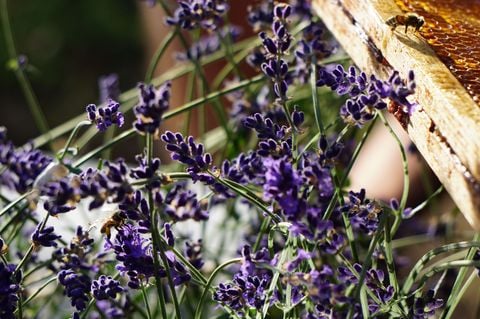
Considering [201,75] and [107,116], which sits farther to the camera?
[201,75]

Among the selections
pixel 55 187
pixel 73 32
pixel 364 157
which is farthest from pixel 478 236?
pixel 73 32

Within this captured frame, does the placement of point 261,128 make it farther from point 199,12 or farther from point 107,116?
point 199,12

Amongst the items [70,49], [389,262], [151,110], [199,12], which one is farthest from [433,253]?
[70,49]

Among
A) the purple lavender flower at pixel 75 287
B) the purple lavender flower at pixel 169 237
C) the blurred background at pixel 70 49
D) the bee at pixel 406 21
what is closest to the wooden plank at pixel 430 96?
the bee at pixel 406 21

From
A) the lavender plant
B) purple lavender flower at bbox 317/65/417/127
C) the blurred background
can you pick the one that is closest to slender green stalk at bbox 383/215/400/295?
the lavender plant

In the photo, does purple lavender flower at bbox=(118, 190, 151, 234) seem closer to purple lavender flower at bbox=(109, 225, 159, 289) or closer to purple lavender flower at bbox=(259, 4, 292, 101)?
purple lavender flower at bbox=(109, 225, 159, 289)

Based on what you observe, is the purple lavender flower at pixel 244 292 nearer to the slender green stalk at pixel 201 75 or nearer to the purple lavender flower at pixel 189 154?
the purple lavender flower at pixel 189 154
